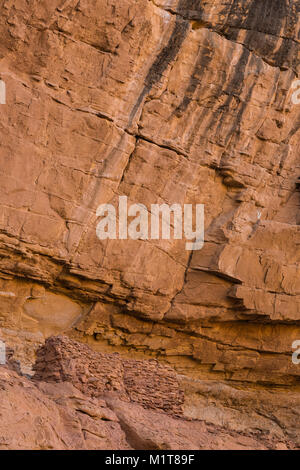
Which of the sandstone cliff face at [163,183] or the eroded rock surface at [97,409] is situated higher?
the sandstone cliff face at [163,183]

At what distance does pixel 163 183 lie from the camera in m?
17.0

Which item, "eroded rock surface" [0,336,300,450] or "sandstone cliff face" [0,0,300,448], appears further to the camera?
"sandstone cliff face" [0,0,300,448]

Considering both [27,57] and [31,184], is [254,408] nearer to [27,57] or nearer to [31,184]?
[31,184]

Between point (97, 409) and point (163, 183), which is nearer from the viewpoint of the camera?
point (97, 409)

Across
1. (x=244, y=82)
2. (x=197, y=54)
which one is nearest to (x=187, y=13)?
(x=197, y=54)

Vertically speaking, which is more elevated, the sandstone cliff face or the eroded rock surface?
the sandstone cliff face

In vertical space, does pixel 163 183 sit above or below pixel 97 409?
above

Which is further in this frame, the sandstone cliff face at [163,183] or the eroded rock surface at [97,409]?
the sandstone cliff face at [163,183]

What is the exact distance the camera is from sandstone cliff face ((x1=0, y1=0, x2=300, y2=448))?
15664mm

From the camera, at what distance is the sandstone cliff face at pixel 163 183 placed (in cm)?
1566

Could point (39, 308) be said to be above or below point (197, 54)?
below

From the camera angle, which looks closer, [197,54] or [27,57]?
[27,57]

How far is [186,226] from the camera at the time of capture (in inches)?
690

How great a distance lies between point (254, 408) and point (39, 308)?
6.40 m
